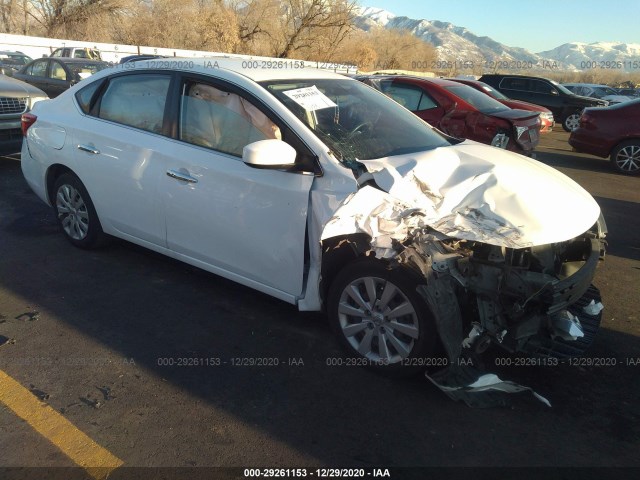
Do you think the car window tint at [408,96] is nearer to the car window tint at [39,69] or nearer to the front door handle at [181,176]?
the front door handle at [181,176]

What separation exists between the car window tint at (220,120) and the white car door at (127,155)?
0.25 meters

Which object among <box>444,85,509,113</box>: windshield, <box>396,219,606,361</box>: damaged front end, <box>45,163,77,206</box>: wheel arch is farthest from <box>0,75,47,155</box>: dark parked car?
<box>396,219,606,361</box>: damaged front end

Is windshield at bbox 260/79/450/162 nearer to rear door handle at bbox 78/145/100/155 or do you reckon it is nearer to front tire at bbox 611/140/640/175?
rear door handle at bbox 78/145/100/155

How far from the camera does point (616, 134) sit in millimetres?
9531

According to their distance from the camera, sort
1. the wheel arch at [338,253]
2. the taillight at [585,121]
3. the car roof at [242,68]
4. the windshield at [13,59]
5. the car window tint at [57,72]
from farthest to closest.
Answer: the windshield at [13,59] → the car window tint at [57,72] → the taillight at [585,121] → the car roof at [242,68] → the wheel arch at [338,253]

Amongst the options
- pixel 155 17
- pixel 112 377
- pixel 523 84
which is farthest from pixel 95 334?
pixel 155 17

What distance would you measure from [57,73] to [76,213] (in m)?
A: 9.98

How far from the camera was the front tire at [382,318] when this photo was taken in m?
2.81

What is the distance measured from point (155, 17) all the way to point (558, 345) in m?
44.1

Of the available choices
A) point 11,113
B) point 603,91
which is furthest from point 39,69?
point 603,91

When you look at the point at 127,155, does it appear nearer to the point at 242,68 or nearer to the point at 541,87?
the point at 242,68

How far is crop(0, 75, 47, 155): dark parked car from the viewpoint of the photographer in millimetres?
7496

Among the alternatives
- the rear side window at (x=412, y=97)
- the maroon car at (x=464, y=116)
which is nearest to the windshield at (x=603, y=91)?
the maroon car at (x=464, y=116)

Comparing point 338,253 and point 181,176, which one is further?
point 181,176
